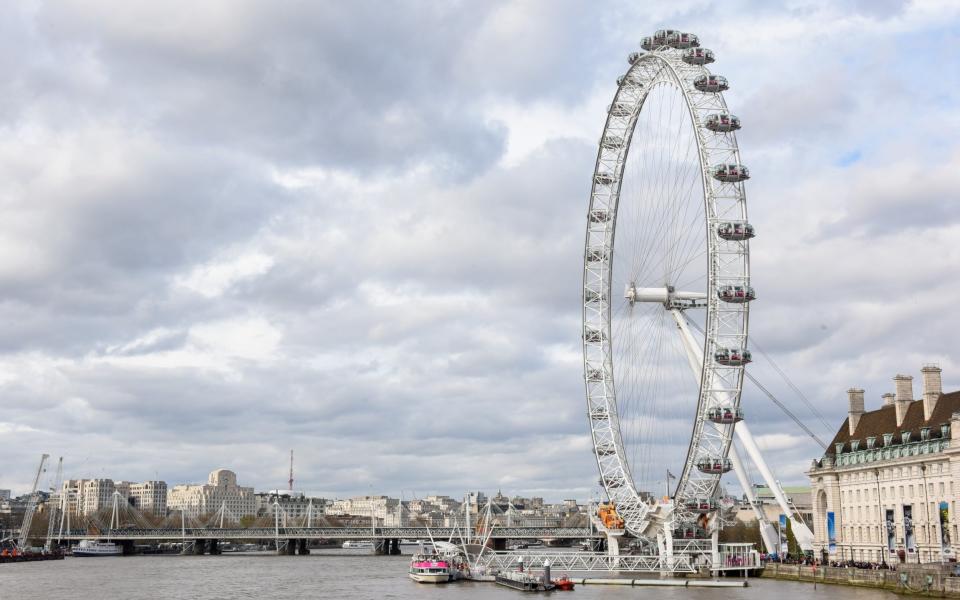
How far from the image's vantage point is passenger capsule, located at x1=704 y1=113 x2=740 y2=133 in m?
66.6

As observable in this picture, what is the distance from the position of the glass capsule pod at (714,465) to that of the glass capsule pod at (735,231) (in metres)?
13.5

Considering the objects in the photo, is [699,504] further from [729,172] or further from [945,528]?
[729,172]

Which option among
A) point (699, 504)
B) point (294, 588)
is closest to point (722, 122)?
point (699, 504)

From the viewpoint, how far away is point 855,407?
81250 millimetres

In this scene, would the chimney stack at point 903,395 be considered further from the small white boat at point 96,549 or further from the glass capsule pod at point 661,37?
the small white boat at point 96,549

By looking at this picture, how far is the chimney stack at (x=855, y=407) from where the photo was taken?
264ft

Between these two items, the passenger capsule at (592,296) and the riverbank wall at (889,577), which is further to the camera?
the passenger capsule at (592,296)

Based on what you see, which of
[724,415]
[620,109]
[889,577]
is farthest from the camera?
[620,109]

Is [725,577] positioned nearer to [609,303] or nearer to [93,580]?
[609,303]

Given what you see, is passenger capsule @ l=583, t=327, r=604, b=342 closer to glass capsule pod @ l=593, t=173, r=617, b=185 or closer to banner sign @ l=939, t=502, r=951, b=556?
glass capsule pod @ l=593, t=173, r=617, b=185

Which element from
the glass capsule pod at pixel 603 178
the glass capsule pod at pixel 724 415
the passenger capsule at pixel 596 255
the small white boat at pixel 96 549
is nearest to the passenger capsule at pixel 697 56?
the glass capsule pod at pixel 603 178

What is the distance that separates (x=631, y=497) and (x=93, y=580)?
47.6m

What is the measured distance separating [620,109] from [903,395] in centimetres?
2729

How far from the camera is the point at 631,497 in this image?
247 ft
